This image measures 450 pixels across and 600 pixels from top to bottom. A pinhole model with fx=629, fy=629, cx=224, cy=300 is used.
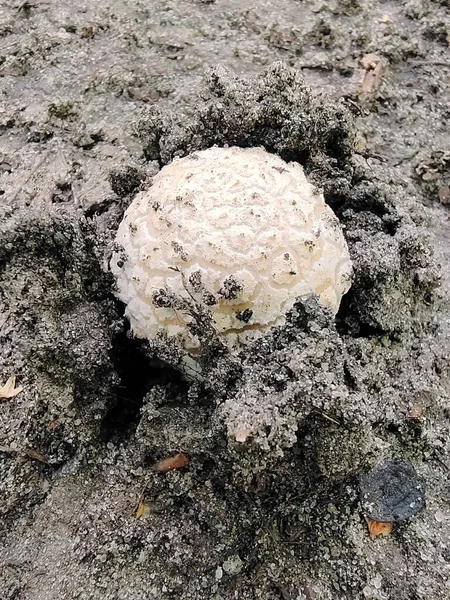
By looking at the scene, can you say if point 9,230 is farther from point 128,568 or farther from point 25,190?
point 128,568

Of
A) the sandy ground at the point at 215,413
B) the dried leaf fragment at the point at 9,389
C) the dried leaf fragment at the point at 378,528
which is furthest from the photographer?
the dried leaf fragment at the point at 9,389

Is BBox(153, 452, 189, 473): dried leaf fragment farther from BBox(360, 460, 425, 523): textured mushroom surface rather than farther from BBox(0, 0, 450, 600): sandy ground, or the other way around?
BBox(360, 460, 425, 523): textured mushroom surface

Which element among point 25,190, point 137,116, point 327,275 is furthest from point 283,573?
point 137,116

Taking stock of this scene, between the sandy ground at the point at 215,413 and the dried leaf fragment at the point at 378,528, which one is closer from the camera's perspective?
the sandy ground at the point at 215,413

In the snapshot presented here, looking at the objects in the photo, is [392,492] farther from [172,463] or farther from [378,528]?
[172,463]

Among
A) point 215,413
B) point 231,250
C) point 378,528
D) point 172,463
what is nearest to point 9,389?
point 172,463

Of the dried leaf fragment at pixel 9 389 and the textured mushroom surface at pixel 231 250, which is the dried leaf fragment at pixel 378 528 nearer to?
the textured mushroom surface at pixel 231 250

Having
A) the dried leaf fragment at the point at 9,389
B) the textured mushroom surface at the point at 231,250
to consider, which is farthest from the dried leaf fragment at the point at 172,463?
the dried leaf fragment at the point at 9,389

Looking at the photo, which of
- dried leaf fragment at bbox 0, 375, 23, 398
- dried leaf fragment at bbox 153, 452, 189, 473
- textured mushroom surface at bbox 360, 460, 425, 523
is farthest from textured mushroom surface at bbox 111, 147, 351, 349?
textured mushroom surface at bbox 360, 460, 425, 523
